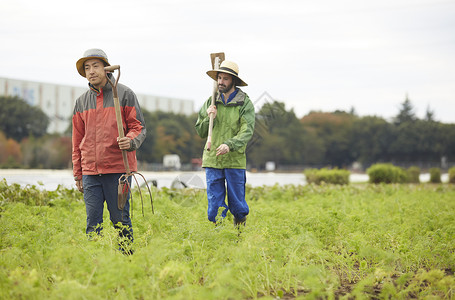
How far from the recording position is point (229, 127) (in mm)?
5297

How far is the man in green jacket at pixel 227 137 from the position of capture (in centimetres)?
524

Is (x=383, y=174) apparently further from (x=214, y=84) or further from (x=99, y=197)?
(x=99, y=197)

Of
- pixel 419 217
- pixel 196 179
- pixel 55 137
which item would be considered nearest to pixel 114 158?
pixel 419 217

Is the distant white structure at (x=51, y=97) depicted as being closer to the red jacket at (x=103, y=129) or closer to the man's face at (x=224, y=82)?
the man's face at (x=224, y=82)

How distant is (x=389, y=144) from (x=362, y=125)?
4.99m

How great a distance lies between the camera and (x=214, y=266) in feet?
11.0

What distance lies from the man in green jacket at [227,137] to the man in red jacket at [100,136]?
0.94 meters

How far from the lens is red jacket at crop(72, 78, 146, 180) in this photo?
445 centimetres

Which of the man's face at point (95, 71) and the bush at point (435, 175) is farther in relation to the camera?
the bush at point (435, 175)

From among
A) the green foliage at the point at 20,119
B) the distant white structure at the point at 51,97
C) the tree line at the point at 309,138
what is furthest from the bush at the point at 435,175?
the distant white structure at the point at 51,97

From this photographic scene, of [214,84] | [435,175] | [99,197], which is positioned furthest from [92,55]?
[435,175]

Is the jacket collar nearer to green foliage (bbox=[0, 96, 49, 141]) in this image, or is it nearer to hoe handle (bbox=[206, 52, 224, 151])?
hoe handle (bbox=[206, 52, 224, 151])

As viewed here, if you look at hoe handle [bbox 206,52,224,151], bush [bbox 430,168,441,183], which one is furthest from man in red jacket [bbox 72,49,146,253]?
bush [bbox 430,168,441,183]

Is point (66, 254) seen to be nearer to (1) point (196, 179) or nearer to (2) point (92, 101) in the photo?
(2) point (92, 101)
